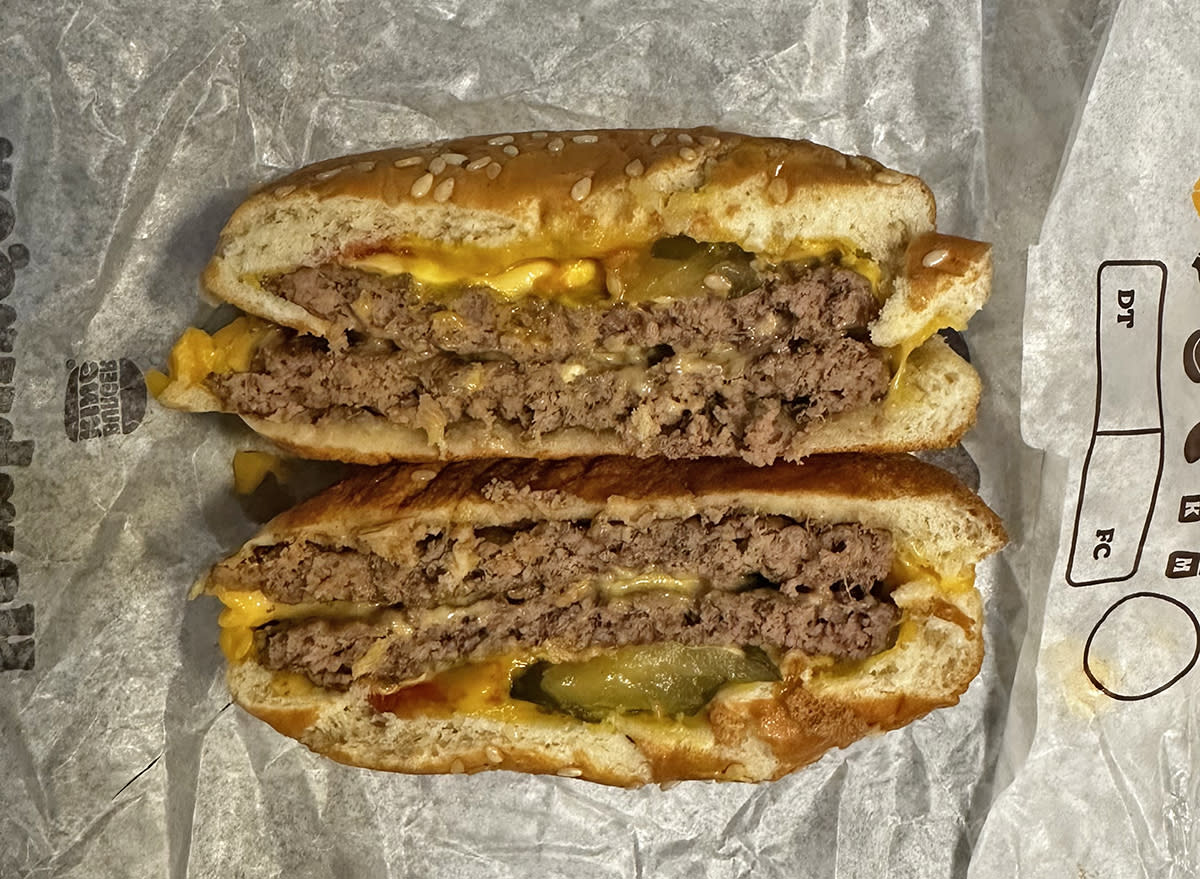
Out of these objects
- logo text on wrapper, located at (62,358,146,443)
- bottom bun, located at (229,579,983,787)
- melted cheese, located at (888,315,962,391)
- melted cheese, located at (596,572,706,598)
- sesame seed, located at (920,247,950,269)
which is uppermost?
sesame seed, located at (920,247,950,269)

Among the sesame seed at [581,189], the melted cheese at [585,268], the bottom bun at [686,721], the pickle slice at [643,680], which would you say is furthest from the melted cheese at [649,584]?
the sesame seed at [581,189]

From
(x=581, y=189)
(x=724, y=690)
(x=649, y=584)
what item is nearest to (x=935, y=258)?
(x=581, y=189)

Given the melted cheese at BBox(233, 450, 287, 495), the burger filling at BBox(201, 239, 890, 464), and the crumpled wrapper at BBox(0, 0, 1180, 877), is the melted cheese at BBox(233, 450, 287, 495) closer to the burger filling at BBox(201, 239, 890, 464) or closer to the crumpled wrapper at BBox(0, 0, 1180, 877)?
the crumpled wrapper at BBox(0, 0, 1180, 877)

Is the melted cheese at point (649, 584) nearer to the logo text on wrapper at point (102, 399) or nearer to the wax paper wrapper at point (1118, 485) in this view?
the wax paper wrapper at point (1118, 485)

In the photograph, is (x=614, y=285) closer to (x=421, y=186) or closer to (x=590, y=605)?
(x=421, y=186)

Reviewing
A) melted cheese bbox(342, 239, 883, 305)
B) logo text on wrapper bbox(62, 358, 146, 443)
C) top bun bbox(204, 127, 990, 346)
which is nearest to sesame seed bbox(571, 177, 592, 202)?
top bun bbox(204, 127, 990, 346)
